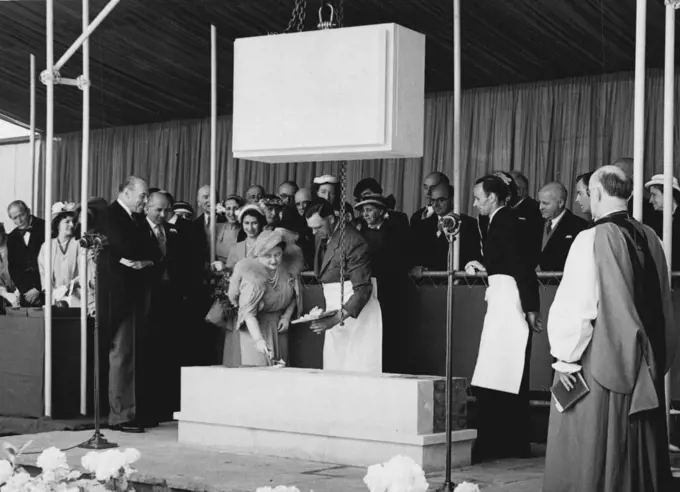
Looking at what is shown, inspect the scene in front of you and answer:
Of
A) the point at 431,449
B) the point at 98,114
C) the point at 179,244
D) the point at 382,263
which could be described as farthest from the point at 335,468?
the point at 98,114

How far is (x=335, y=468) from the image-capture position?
6.02m

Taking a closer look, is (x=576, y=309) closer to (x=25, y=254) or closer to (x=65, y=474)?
(x=65, y=474)

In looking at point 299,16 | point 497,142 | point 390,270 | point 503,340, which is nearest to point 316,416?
point 503,340

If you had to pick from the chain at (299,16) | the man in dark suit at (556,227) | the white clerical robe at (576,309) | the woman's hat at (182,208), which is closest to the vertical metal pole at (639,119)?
the white clerical robe at (576,309)

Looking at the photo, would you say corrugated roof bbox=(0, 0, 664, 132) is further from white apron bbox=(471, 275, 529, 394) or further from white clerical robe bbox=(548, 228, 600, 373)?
white clerical robe bbox=(548, 228, 600, 373)

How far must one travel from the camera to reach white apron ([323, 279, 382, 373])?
709cm

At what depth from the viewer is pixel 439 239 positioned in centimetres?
793

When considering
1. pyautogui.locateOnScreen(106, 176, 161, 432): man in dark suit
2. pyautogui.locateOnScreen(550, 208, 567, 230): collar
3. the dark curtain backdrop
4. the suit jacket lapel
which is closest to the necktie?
pyautogui.locateOnScreen(106, 176, 161, 432): man in dark suit

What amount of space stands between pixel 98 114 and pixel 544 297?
891 cm

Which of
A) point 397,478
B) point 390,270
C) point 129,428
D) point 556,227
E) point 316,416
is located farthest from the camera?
point 556,227

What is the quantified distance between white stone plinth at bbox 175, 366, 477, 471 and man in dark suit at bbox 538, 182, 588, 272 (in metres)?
1.63

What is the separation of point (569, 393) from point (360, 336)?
247 cm

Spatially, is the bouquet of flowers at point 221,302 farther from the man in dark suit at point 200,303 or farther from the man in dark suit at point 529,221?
the man in dark suit at point 529,221

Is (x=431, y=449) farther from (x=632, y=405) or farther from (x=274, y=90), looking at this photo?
(x=274, y=90)
